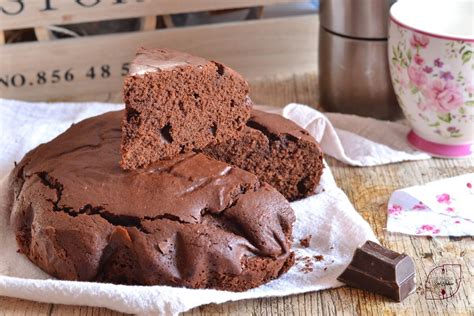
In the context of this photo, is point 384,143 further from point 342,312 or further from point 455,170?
point 342,312

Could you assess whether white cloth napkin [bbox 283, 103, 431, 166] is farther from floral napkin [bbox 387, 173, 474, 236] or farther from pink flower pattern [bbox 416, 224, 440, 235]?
pink flower pattern [bbox 416, 224, 440, 235]

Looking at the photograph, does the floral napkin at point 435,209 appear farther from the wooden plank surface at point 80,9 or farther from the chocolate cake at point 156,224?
the wooden plank surface at point 80,9

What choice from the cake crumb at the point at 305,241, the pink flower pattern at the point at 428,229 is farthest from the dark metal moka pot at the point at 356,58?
the cake crumb at the point at 305,241

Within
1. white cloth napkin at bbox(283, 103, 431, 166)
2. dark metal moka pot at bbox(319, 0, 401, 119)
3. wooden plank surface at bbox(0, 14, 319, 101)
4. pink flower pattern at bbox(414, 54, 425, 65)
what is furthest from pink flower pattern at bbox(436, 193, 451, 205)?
wooden plank surface at bbox(0, 14, 319, 101)

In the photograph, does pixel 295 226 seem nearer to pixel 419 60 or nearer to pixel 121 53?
pixel 419 60

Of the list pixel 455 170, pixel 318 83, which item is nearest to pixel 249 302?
pixel 455 170
